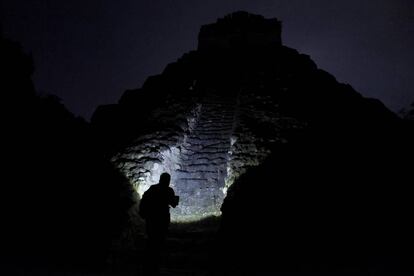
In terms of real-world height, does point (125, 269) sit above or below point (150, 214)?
below

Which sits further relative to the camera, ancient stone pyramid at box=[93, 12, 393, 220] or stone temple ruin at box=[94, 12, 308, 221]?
ancient stone pyramid at box=[93, 12, 393, 220]

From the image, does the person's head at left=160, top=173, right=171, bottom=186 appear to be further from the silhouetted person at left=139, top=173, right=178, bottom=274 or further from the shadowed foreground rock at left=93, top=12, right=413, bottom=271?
the shadowed foreground rock at left=93, top=12, right=413, bottom=271

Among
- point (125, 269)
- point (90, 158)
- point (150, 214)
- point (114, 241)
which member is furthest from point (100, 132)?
point (150, 214)

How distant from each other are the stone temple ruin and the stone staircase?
37mm

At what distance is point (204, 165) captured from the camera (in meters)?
12.4

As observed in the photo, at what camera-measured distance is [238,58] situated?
2139 cm

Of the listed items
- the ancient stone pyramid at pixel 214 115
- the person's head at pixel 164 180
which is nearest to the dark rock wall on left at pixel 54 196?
the ancient stone pyramid at pixel 214 115

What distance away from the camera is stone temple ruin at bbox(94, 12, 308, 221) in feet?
37.5

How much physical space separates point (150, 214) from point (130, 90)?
1583 cm

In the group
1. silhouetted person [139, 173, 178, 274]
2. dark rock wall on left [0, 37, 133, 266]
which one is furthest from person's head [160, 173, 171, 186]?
dark rock wall on left [0, 37, 133, 266]

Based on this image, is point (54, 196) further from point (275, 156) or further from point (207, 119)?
point (207, 119)

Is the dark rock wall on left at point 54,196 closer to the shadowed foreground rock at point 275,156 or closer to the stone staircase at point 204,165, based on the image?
the shadowed foreground rock at point 275,156

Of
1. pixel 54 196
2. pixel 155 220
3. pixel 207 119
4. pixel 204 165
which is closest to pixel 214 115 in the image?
Answer: pixel 207 119

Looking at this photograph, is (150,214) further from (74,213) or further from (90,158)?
(90,158)
